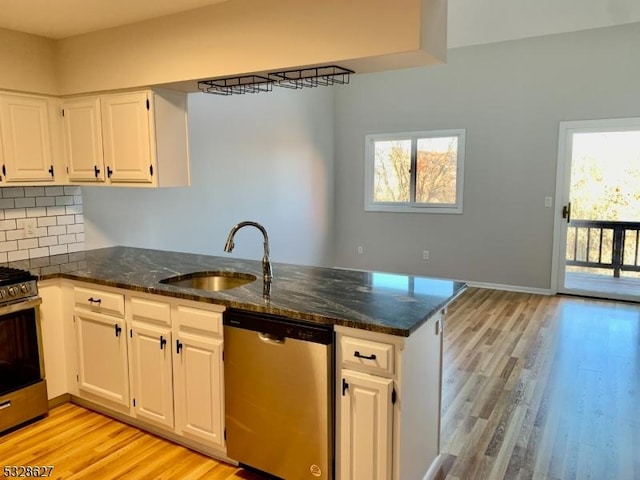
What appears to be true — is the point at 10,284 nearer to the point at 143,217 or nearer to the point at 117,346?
the point at 117,346

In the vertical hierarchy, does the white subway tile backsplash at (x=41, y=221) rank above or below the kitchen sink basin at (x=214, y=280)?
above

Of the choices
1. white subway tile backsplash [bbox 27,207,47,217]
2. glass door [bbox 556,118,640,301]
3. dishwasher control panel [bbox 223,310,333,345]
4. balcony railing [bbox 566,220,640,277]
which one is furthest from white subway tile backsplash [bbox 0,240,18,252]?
Answer: balcony railing [bbox 566,220,640,277]

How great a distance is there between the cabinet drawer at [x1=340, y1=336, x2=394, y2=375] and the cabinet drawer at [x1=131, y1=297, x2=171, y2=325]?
3.42ft

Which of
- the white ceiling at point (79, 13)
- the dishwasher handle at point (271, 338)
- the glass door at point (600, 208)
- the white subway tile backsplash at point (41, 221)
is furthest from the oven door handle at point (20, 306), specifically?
the glass door at point (600, 208)

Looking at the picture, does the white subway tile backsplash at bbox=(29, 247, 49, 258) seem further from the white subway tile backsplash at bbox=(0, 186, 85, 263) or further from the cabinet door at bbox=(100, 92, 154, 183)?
the cabinet door at bbox=(100, 92, 154, 183)

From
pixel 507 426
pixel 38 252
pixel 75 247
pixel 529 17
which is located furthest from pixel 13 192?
pixel 529 17

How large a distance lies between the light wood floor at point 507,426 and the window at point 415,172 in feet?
8.43

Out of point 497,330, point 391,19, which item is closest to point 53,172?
point 391,19

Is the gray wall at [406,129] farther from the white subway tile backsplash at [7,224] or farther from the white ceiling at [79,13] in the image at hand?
the white ceiling at [79,13]

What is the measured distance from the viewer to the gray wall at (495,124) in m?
5.40

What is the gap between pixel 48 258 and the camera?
332cm

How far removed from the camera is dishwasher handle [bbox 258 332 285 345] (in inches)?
82.8

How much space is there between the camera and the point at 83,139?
321cm

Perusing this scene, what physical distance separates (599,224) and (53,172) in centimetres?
560
